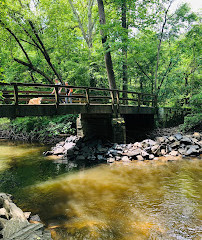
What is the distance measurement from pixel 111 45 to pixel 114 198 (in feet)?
32.4

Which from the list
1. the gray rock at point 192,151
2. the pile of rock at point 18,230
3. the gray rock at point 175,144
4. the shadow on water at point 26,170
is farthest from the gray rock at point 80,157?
the pile of rock at point 18,230

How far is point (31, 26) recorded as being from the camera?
46.8 ft

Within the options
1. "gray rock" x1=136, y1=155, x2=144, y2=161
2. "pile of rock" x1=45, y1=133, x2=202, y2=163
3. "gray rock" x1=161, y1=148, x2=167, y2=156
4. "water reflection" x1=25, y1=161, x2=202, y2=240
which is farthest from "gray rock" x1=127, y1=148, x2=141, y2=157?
"water reflection" x1=25, y1=161, x2=202, y2=240

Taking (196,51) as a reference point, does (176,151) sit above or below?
below

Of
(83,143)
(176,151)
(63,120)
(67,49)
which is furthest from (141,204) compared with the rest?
(67,49)

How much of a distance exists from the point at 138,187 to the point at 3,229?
380cm

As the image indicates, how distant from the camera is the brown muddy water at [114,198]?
140 inches

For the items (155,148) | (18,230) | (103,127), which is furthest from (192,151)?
(18,230)

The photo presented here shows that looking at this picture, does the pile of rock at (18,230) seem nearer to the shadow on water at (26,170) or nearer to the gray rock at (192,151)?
the shadow on water at (26,170)

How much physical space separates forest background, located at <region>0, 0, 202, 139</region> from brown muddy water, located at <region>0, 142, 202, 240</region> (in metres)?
6.79

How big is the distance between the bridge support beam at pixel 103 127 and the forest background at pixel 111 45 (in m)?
2.91

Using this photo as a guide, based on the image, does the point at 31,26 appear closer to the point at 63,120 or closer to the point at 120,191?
the point at 63,120

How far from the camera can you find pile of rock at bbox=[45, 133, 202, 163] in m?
8.89

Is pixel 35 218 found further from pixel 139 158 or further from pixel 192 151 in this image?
pixel 192 151
